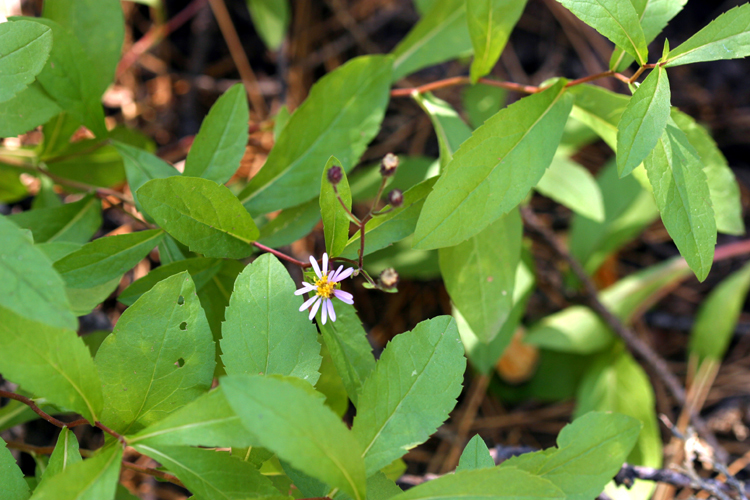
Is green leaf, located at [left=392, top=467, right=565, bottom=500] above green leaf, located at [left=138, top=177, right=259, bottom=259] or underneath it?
underneath

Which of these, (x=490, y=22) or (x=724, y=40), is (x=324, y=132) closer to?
(x=490, y=22)

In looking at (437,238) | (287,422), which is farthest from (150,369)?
(437,238)

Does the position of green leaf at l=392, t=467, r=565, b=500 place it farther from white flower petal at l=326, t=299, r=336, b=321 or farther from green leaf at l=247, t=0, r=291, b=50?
green leaf at l=247, t=0, r=291, b=50

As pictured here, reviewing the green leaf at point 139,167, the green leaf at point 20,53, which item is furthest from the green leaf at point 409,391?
the green leaf at point 20,53

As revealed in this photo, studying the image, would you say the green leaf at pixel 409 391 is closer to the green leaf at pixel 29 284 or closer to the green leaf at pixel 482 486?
the green leaf at pixel 482 486

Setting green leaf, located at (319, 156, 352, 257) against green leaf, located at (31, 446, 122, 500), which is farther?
green leaf, located at (319, 156, 352, 257)

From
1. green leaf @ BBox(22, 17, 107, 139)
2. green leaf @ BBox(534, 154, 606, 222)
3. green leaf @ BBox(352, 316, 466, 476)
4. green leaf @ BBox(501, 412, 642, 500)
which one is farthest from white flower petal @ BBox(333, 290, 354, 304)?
green leaf @ BBox(534, 154, 606, 222)
